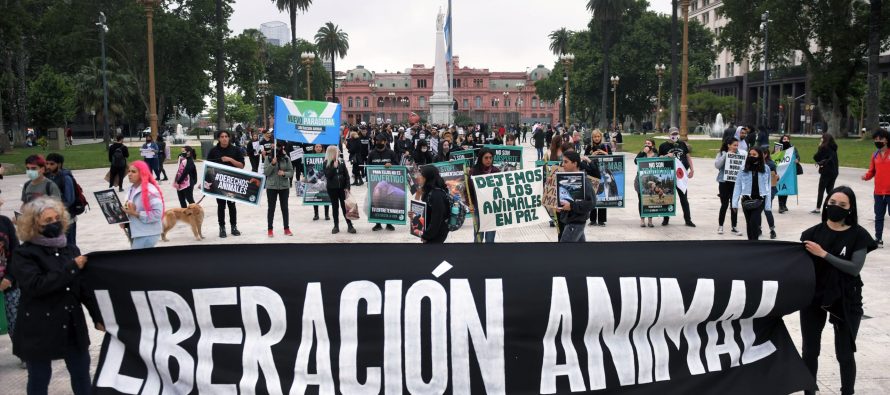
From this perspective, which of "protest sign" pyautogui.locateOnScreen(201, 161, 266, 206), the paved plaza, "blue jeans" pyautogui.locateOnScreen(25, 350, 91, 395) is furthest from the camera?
"protest sign" pyautogui.locateOnScreen(201, 161, 266, 206)

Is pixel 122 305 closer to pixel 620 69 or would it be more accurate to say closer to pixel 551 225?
pixel 551 225

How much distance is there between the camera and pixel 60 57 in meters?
62.5

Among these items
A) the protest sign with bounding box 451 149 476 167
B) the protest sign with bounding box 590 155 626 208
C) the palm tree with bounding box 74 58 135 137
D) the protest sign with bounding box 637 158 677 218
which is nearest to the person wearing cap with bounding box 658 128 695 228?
the protest sign with bounding box 637 158 677 218

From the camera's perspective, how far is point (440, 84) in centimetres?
6788

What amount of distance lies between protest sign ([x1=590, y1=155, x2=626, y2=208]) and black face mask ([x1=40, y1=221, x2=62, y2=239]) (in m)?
10.9

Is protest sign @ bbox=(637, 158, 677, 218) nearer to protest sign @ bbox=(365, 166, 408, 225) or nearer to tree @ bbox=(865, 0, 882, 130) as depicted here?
protest sign @ bbox=(365, 166, 408, 225)

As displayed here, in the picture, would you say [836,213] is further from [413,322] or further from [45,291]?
[45,291]

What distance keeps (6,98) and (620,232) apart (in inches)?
2087

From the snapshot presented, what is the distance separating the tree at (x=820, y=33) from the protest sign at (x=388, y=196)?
42763 mm

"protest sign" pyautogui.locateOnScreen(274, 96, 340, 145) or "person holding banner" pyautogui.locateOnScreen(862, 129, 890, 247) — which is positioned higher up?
"protest sign" pyautogui.locateOnScreen(274, 96, 340, 145)

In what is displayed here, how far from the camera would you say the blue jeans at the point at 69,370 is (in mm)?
4754

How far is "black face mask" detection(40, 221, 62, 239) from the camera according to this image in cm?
465

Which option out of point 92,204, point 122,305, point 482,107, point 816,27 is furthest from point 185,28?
point 482,107

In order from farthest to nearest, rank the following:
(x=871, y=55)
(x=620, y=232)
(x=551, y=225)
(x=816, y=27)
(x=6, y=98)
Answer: (x=6, y=98)
(x=816, y=27)
(x=871, y=55)
(x=551, y=225)
(x=620, y=232)
